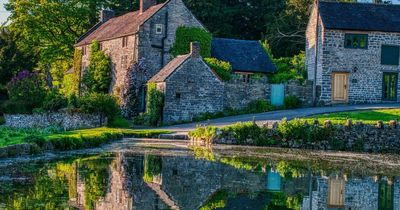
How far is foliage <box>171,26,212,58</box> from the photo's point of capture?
5341 centimetres

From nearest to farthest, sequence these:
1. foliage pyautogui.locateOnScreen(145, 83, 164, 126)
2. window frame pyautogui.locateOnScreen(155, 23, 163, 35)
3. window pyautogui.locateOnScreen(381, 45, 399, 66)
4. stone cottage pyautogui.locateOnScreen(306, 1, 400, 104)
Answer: foliage pyautogui.locateOnScreen(145, 83, 164, 126), stone cottage pyautogui.locateOnScreen(306, 1, 400, 104), window pyautogui.locateOnScreen(381, 45, 399, 66), window frame pyautogui.locateOnScreen(155, 23, 163, 35)

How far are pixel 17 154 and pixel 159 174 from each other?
21.2 feet

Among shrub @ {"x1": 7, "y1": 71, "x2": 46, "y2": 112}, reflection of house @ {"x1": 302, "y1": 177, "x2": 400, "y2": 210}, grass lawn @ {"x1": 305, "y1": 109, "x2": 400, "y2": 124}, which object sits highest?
shrub @ {"x1": 7, "y1": 71, "x2": 46, "y2": 112}

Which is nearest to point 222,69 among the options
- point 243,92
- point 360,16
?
point 243,92

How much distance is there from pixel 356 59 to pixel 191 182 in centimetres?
3611

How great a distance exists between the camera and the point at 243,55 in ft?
181

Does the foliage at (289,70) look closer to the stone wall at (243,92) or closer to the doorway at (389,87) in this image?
the stone wall at (243,92)

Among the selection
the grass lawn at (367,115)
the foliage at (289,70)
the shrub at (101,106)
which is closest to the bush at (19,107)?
the shrub at (101,106)

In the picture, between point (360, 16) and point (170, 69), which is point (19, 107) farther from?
point (360, 16)

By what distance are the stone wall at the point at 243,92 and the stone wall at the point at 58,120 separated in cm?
923

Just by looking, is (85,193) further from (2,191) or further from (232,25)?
(232,25)

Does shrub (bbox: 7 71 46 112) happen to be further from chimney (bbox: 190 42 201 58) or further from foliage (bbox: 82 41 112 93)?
chimney (bbox: 190 42 201 58)

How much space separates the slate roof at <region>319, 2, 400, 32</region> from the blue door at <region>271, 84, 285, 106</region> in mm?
5701

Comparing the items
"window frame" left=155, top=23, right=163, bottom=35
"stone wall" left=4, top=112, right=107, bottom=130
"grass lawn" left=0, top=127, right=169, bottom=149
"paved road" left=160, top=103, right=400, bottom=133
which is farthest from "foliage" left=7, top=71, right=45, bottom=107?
"grass lawn" left=0, top=127, right=169, bottom=149
